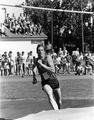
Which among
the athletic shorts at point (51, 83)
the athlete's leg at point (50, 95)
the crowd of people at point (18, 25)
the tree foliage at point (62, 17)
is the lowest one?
the tree foliage at point (62, 17)

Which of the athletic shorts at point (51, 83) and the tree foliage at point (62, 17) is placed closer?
the athletic shorts at point (51, 83)

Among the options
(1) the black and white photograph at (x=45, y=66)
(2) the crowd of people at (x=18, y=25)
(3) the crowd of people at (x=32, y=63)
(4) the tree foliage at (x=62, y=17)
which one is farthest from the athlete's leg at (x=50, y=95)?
(4) the tree foliage at (x=62, y=17)

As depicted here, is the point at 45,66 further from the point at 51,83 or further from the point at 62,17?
the point at 62,17

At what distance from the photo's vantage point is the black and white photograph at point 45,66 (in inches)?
385

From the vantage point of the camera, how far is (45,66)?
31.7ft

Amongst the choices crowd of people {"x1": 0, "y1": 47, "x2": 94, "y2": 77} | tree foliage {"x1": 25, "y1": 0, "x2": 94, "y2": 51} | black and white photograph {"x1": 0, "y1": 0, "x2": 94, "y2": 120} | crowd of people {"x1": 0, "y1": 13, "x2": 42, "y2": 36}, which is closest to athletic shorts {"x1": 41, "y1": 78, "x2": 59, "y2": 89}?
black and white photograph {"x1": 0, "y1": 0, "x2": 94, "y2": 120}

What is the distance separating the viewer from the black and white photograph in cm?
977

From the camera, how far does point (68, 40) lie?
65.2 metres

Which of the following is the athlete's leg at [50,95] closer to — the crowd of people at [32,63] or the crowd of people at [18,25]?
the crowd of people at [32,63]

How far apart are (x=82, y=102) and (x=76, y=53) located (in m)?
15.5

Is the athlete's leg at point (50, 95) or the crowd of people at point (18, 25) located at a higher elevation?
the athlete's leg at point (50, 95)

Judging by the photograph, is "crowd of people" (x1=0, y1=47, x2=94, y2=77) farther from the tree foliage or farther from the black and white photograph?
the tree foliage

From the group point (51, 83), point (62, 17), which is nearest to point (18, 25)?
point (51, 83)

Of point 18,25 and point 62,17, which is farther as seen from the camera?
point 62,17
